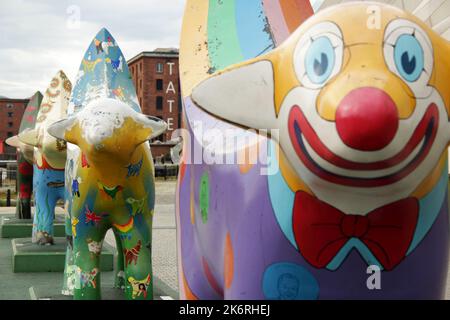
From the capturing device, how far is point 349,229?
2.28 m

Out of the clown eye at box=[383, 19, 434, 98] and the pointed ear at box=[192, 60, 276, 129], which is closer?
the clown eye at box=[383, 19, 434, 98]

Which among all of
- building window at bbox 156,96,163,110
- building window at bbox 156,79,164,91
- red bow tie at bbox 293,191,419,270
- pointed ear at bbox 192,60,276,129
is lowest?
red bow tie at bbox 293,191,419,270

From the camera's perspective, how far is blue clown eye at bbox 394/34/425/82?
217 centimetres

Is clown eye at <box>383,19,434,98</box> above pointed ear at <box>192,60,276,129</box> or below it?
above

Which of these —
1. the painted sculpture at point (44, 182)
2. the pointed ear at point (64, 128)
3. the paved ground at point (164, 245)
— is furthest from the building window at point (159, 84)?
the pointed ear at point (64, 128)

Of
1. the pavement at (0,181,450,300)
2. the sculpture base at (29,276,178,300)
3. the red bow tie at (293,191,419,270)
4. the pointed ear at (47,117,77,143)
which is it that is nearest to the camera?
the red bow tie at (293,191,419,270)

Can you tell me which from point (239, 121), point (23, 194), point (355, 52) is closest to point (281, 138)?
point (239, 121)

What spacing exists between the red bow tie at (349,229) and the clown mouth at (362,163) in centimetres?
13

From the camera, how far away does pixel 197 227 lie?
3057 millimetres

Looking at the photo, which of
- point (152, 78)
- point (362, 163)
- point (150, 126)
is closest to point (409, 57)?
point (362, 163)

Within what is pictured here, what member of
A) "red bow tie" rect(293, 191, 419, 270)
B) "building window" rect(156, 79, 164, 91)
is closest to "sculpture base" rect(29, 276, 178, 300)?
"red bow tie" rect(293, 191, 419, 270)

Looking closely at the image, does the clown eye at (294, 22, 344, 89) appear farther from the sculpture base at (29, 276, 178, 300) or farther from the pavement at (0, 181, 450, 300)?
the pavement at (0, 181, 450, 300)
